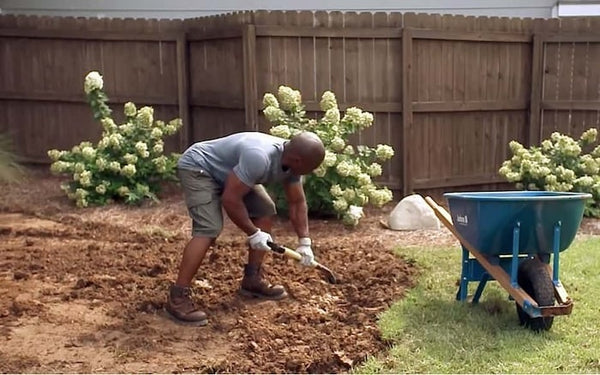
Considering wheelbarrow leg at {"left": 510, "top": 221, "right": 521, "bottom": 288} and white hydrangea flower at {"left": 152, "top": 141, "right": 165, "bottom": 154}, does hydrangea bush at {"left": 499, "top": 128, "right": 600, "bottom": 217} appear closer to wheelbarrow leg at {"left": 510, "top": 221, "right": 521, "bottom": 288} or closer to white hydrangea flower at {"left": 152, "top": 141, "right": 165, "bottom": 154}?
wheelbarrow leg at {"left": 510, "top": 221, "right": 521, "bottom": 288}

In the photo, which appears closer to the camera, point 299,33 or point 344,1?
point 299,33

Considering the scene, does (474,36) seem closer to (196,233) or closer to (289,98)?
(289,98)

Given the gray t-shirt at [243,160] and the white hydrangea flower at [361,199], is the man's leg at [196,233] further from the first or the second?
the white hydrangea flower at [361,199]

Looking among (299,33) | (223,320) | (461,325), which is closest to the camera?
(461,325)

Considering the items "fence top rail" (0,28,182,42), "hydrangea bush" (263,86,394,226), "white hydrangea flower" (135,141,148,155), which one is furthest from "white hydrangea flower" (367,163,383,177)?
"fence top rail" (0,28,182,42)

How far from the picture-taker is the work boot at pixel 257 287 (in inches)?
211

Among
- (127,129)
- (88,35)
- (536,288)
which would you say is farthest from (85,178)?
(536,288)

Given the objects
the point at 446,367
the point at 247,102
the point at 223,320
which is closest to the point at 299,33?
the point at 247,102

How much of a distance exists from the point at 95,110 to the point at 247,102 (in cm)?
184

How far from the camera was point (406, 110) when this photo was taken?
347 inches

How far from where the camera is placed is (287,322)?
489 centimetres

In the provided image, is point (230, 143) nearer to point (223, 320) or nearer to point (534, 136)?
point (223, 320)

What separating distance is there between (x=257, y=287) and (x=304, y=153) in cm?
123

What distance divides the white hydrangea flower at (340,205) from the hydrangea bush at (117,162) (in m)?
2.34
